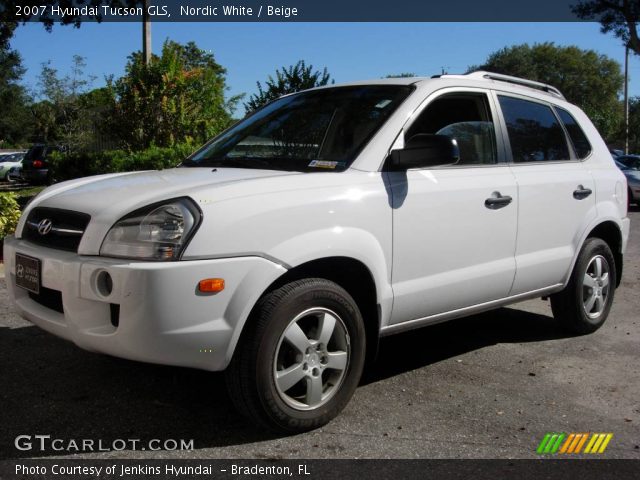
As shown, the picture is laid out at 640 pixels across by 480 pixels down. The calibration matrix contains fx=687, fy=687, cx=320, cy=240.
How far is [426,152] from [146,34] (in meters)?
13.2

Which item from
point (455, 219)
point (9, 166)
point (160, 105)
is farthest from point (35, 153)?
point (455, 219)

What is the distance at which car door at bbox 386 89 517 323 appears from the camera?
3.73 meters

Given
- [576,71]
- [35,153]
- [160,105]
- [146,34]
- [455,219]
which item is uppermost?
[576,71]

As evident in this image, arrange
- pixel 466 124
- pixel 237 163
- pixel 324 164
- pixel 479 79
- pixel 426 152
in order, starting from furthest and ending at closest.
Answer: pixel 479 79 → pixel 466 124 → pixel 237 163 → pixel 324 164 → pixel 426 152

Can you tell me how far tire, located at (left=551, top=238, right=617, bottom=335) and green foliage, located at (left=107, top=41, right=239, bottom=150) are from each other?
424 inches

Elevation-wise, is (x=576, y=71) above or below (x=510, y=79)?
above

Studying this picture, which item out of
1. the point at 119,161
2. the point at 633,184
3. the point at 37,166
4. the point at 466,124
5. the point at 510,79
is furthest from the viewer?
the point at 37,166

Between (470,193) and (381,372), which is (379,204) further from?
(381,372)

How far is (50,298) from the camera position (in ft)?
11.2

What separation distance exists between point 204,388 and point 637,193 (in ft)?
51.4

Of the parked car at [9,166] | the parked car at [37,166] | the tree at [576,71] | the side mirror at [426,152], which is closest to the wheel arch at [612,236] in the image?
the side mirror at [426,152]

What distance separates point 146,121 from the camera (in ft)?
49.2

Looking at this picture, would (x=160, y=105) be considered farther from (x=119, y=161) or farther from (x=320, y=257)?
(x=320, y=257)

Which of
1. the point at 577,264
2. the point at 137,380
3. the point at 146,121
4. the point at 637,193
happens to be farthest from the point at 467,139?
the point at 637,193
